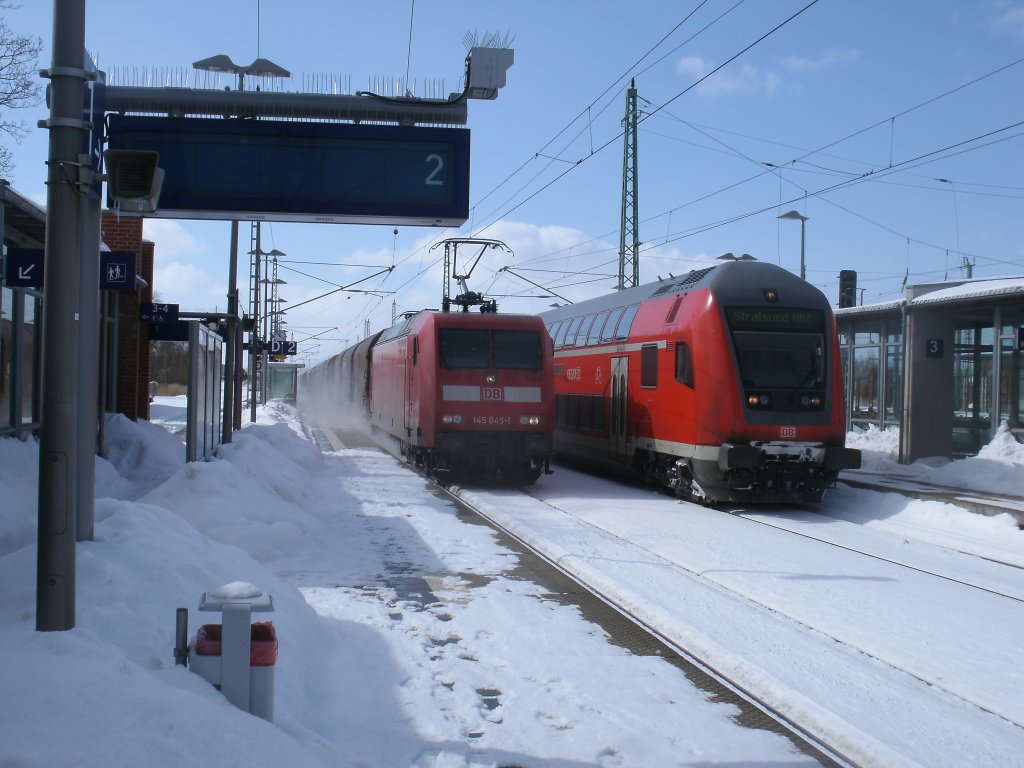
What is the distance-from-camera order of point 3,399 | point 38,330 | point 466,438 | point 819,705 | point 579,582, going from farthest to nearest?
point 466,438
point 38,330
point 3,399
point 579,582
point 819,705

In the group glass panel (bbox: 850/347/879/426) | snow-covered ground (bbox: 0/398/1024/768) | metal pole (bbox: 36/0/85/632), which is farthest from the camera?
glass panel (bbox: 850/347/879/426)

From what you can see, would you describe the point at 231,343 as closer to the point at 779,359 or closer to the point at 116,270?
Result: the point at 116,270

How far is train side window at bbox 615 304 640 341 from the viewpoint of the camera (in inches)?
660

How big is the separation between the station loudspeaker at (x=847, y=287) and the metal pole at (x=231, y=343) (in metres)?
18.1

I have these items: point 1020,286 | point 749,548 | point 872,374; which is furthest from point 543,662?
point 872,374

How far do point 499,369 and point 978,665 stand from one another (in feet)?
35.4

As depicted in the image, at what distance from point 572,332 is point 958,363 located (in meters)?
8.50

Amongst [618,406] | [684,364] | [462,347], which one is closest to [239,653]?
[684,364]

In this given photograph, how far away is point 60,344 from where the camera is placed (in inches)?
183

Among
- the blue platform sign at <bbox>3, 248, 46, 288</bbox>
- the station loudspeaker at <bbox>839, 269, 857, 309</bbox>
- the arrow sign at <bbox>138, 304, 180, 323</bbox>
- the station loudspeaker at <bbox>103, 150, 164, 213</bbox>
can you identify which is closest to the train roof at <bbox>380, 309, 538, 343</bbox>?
the arrow sign at <bbox>138, 304, 180, 323</bbox>

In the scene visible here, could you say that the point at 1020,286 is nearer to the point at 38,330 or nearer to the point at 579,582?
Answer: the point at 579,582

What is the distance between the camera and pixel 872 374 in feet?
77.6

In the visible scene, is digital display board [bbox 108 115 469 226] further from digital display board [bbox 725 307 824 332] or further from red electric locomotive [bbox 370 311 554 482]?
red electric locomotive [bbox 370 311 554 482]

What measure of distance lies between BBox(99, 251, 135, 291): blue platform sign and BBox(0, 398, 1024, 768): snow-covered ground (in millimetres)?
2221
